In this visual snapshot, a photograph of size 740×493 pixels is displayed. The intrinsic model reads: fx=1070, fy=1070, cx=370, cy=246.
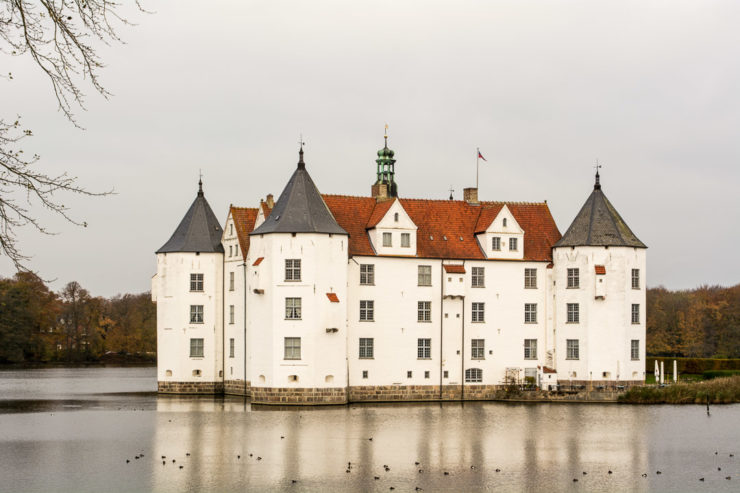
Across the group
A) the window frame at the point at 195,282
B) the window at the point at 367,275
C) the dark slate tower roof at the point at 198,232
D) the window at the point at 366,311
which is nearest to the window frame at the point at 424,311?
the window at the point at 366,311

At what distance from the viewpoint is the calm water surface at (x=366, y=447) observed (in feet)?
78.8

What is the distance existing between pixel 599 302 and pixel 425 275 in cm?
811

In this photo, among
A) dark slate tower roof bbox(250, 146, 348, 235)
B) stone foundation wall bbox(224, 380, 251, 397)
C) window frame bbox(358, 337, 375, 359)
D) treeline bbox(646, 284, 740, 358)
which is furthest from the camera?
treeline bbox(646, 284, 740, 358)

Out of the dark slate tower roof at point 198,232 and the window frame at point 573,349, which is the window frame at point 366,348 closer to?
the window frame at point 573,349

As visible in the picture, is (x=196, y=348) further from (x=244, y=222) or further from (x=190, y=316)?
(x=244, y=222)

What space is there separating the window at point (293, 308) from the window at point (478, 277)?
9.25 meters

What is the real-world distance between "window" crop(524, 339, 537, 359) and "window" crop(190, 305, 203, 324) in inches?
618

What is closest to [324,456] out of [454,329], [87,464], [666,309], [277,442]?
[277,442]

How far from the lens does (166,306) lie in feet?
Answer: 170

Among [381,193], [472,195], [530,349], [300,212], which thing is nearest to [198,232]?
[300,212]

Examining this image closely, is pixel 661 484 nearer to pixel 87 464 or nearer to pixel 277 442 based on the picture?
pixel 277 442

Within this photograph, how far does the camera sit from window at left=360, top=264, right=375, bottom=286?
47.8 metres

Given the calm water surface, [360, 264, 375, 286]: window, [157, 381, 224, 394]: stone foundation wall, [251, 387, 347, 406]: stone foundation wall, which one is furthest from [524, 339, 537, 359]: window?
[157, 381, 224, 394]: stone foundation wall

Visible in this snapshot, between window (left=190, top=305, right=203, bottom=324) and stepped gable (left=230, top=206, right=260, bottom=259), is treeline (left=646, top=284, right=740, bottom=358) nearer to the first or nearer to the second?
stepped gable (left=230, top=206, right=260, bottom=259)
